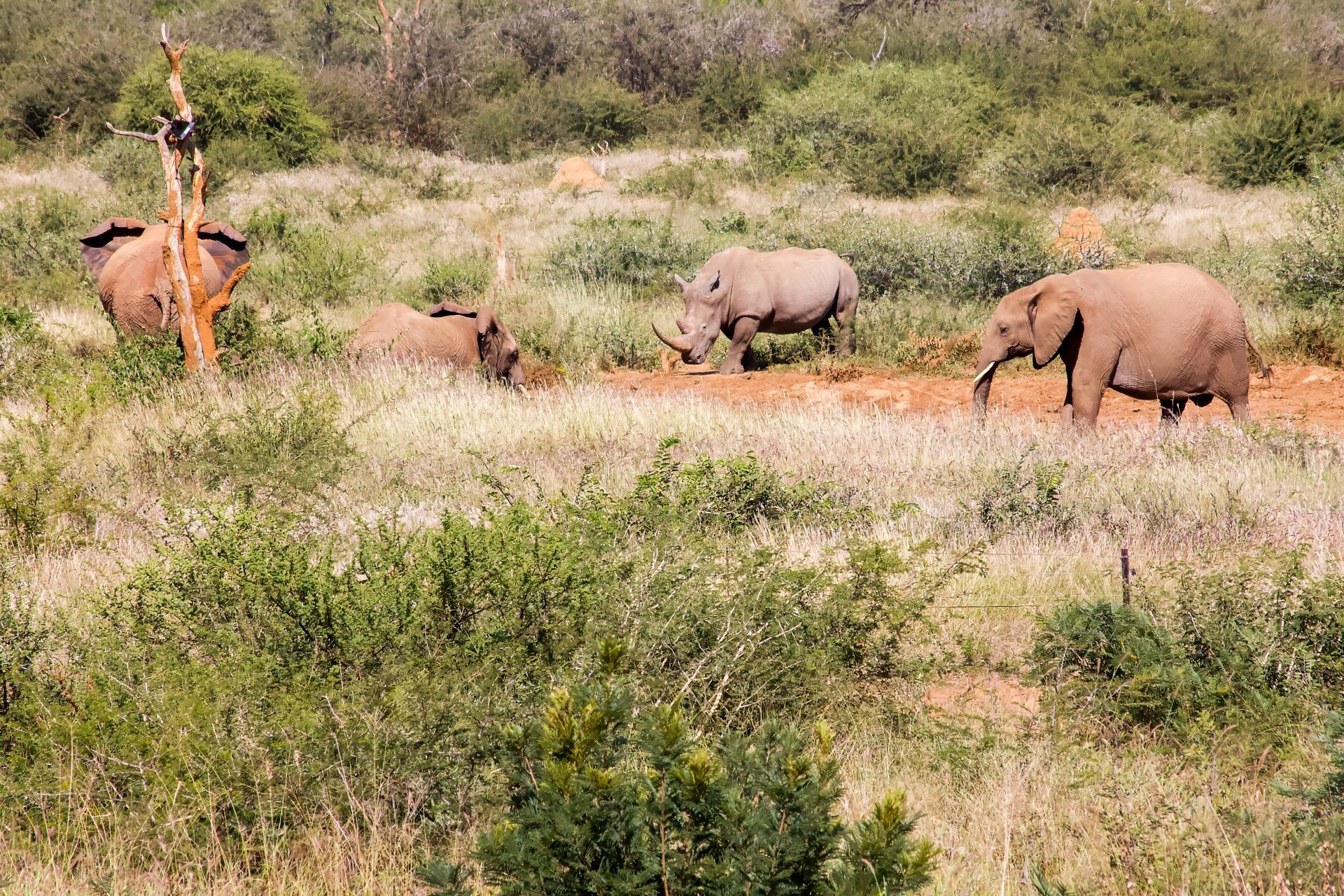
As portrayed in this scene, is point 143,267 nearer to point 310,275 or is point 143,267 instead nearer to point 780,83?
point 310,275

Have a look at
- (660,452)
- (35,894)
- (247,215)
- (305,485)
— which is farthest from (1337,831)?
(247,215)

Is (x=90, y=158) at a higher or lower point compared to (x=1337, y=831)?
lower

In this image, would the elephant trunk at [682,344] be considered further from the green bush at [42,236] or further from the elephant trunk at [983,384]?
the green bush at [42,236]

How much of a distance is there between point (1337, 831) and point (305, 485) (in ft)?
18.9

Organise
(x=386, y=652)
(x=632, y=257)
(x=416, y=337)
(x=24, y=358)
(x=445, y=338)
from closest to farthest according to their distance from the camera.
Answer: (x=386, y=652)
(x=24, y=358)
(x=416, y=337)
(x=445, y=338)
(x=632, y=257)

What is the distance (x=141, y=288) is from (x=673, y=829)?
11094mm

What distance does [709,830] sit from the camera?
2.59m

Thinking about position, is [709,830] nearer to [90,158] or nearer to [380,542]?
[380,542]

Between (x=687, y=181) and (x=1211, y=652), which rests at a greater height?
(x=1211, y=652)

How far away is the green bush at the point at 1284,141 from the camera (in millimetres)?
24734

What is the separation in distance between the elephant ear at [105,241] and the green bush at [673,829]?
39.5 ft

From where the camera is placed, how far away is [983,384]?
33.8 feet

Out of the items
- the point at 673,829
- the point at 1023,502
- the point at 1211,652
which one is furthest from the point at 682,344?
the point at 673,829

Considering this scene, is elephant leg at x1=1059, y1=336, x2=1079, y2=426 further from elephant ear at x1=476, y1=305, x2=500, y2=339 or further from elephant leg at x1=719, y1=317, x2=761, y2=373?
elephant ear at x1=476, y1=305, x2=500, y2=339
